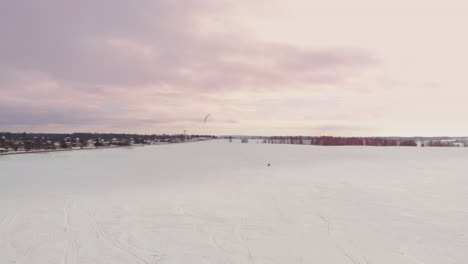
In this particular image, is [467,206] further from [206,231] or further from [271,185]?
[206,231]

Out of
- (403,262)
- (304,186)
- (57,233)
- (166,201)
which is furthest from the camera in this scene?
(304,186)

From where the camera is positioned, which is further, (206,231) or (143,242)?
(206,231)

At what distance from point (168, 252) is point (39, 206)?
7.41 m

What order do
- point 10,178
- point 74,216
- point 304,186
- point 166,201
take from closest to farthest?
point 74,216, point 166,201, point 304,186, point 10,178

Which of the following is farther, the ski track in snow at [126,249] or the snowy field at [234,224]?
the snowy field at [234,224]

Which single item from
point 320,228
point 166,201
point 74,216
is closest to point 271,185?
point 166,201

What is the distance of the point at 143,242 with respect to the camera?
25.7 feet

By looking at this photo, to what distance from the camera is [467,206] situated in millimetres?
11852

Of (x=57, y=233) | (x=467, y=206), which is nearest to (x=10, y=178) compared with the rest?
(x=57, y=233)

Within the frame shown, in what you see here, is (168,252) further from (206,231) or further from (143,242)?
(206,231)

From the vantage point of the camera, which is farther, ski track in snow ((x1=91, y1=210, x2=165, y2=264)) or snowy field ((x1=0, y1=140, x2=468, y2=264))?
snowy field ((x1=0, y1=140, x2=468, y2=264))

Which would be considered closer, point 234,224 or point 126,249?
point 126,249

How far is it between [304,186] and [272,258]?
10267 millimetres

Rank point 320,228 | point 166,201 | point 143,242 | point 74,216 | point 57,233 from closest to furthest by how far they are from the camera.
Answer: point 143,242
point 57,233
point 320,228
point 74,216
point 166,201
